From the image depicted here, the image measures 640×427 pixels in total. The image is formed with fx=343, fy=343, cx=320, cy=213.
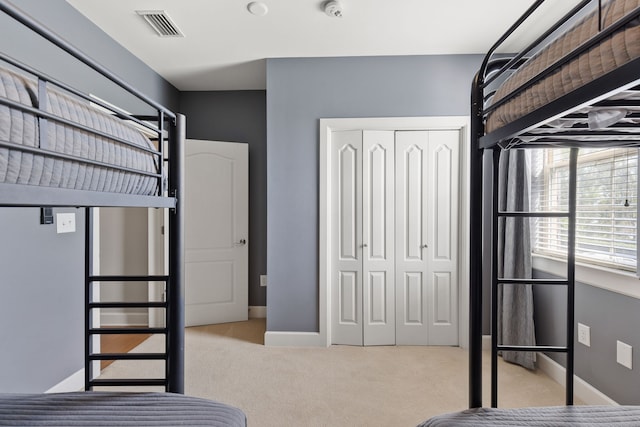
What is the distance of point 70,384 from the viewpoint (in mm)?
2314

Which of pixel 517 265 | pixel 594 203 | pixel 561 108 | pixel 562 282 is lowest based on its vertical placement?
pixel 517 265

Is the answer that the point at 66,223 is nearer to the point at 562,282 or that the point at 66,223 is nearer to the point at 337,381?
the point at 337,381

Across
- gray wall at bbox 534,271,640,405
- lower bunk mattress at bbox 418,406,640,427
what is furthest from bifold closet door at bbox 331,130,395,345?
lower bunk mattress at bbox 418,406,640,427

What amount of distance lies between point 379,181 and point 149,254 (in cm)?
240

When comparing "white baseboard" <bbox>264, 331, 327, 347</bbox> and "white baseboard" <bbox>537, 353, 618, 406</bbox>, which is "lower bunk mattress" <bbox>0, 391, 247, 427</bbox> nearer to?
"white baseboard" <bbox>264, 331, 327, 347</bbox>

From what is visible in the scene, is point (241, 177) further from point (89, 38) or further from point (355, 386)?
point (355, 386)

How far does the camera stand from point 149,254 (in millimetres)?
3475

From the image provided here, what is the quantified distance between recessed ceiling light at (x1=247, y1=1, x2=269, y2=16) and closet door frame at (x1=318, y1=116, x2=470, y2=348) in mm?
969

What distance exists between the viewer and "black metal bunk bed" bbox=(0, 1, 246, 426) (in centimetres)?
70

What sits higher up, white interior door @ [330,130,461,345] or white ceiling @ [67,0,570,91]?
white ceiling @ [67,0,570,91]

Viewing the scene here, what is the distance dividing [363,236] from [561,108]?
2331 millimetres

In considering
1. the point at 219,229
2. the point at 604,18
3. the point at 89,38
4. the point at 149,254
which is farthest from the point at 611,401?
the point at 89,38

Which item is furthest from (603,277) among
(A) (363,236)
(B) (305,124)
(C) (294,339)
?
(B) (305,124)

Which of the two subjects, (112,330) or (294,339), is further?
(294,339)
